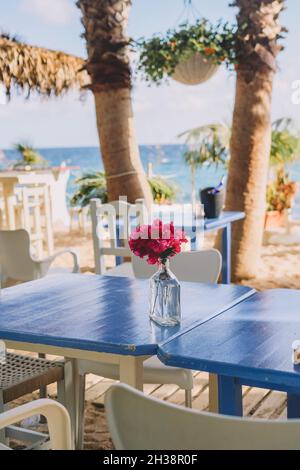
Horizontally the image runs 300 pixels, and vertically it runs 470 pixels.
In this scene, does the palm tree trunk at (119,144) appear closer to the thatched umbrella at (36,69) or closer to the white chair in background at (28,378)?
the thatched umbrella at (36,69)

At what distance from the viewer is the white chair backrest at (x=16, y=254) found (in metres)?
4.06

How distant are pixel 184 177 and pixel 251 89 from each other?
20638mm

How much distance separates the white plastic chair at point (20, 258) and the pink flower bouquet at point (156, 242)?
1857 millimetres

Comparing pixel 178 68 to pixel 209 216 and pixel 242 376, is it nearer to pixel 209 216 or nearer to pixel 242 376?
pixel 209 216

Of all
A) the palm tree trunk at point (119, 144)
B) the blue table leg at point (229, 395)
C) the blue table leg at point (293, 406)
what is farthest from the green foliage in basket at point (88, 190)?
the blue table leg at point (229, 395)

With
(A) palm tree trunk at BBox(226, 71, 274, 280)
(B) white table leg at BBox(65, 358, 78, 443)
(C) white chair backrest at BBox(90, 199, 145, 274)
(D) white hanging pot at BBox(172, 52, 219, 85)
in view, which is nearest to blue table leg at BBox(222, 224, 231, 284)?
(C) white chair backrest at BBox(90, 199, 145, 274)

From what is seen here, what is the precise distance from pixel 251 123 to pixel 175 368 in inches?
149

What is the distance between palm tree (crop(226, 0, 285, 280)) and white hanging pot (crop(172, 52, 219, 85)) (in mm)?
251

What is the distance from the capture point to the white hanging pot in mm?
5824

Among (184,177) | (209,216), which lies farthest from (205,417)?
(184,177)

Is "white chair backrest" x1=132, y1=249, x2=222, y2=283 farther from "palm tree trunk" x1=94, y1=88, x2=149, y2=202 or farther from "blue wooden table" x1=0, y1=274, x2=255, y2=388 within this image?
"palm tree trunk" x1=94, y1=88, x2=149, y2=202

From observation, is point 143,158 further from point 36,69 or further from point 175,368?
point 175,368

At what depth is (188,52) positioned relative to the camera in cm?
573

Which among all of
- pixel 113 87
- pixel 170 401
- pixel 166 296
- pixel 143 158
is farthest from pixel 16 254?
pixel 143 158
